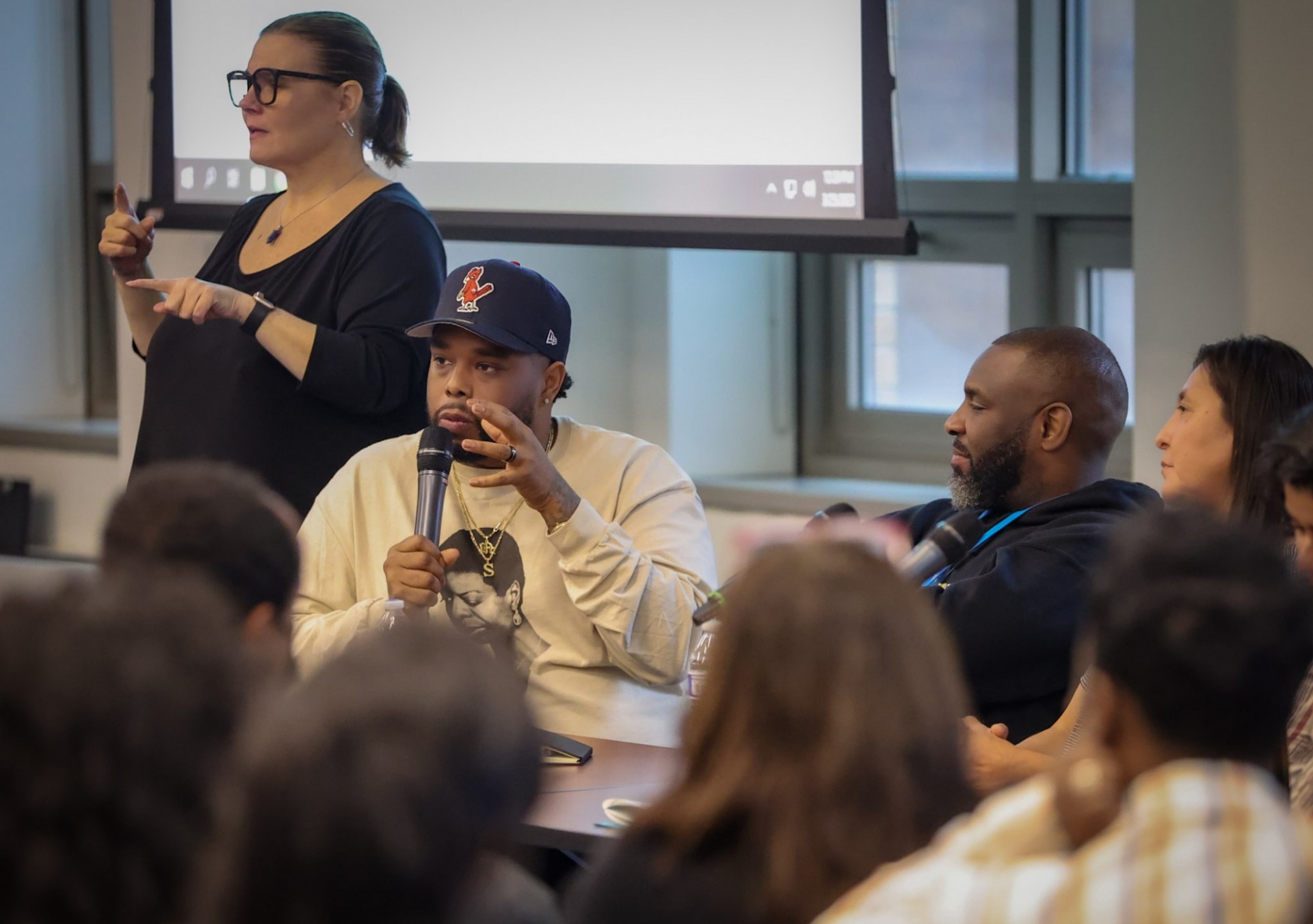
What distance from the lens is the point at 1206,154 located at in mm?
2980

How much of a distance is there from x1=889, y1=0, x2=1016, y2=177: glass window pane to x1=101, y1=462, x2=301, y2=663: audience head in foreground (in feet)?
8.39

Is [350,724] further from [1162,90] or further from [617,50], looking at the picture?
[617,50]

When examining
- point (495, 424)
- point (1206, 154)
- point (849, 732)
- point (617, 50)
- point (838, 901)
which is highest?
point (617, 50)

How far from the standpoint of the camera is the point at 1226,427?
232cm

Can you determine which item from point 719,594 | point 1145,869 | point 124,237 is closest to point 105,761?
point 1145,869

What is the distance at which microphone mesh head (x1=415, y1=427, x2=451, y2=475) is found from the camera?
2.33m

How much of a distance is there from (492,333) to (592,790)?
2.63ft

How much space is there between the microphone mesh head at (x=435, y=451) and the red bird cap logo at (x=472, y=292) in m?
0.29

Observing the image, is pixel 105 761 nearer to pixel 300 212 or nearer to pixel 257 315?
pixel 257 315

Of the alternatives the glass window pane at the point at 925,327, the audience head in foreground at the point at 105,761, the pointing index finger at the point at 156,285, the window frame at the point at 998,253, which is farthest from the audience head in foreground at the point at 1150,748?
the glass window pane at the point at 925,327

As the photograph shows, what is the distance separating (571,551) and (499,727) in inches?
59.0

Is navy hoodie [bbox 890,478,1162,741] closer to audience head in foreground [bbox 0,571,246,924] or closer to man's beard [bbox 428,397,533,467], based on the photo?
man's beard [bbox 428,397,533,467]

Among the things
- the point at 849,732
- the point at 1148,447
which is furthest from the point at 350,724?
the point at 1148,447

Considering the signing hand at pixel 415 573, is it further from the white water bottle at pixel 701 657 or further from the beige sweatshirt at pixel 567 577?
the white water bottle at pixel 701 657
